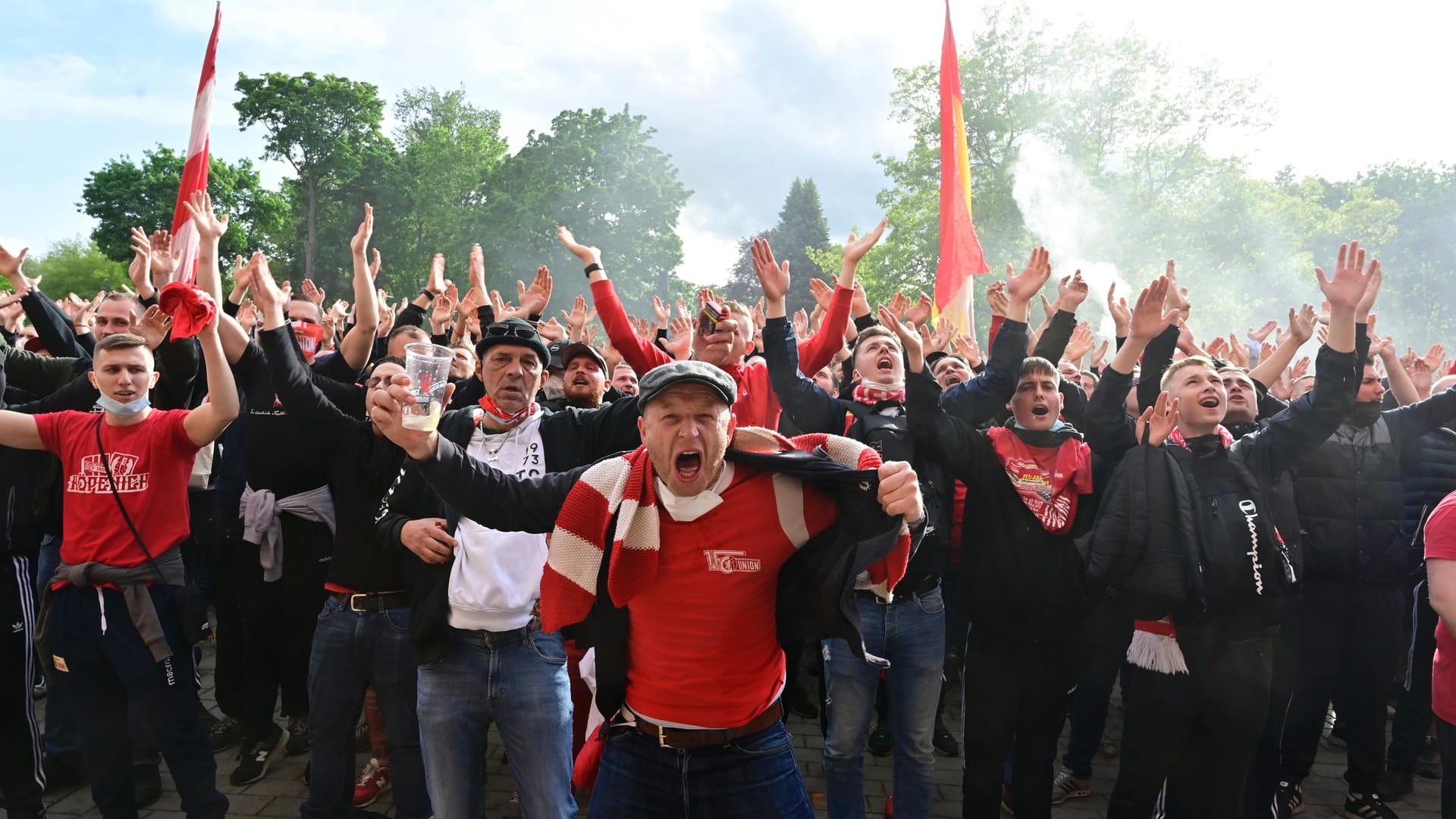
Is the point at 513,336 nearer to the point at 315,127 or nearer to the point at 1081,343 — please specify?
the point at 1081,343

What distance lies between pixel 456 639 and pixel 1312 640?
191 inches

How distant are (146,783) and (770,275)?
14.4 feet

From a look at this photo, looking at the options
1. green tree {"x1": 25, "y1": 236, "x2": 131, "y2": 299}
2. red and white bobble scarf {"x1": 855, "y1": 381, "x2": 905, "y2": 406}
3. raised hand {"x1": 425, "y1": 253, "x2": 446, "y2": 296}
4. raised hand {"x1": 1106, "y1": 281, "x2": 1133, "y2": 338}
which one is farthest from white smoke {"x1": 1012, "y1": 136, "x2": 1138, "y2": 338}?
green tree {"x1": 25, "y1": 236, "x2": 131, "y2": 299}

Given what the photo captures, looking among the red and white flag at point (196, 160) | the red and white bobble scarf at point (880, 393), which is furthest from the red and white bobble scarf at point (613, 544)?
the red and white flag at point (196, 160)

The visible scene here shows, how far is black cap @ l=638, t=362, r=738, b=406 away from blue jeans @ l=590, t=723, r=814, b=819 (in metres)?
1.10

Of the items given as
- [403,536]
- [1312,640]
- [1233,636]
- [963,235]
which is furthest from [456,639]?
[963,235]

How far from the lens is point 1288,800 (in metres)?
4.68

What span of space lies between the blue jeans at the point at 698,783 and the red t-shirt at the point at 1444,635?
8.63ft

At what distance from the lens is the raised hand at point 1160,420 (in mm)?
3736

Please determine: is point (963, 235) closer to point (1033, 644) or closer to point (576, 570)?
point (1033, 644)

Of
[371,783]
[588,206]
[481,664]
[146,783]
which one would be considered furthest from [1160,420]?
[588,206]

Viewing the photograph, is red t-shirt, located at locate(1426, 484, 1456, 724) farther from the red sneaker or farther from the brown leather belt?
the red sneaker

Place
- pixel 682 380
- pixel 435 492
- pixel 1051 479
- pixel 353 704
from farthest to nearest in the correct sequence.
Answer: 1. pixel 1051 479
2. pixel 353 704
3. pixel 435 492
4. pixel 682 380

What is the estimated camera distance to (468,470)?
248 cm
